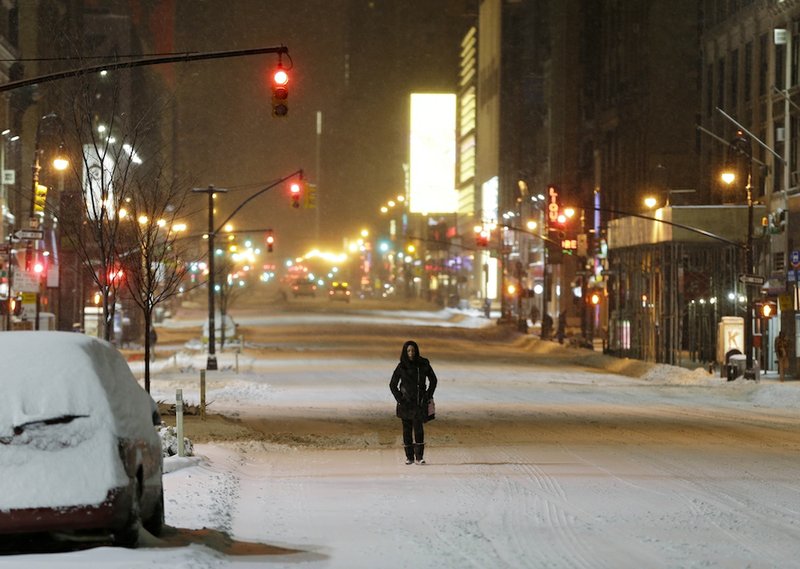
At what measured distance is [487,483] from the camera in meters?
16.1

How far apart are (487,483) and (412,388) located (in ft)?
7.39

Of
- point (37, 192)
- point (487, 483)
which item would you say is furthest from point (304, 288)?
point (487, 483)

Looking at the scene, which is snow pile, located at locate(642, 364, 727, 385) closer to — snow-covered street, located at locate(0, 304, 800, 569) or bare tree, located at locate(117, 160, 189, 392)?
snow-covered street, located at locate(0, 304, 800, 569)

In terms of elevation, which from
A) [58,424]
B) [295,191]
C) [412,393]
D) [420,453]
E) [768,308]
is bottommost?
[420,453]

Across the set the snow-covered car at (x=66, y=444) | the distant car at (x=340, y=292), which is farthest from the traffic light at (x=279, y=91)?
the distant car at (x=340, y=292)

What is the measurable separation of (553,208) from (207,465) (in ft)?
147

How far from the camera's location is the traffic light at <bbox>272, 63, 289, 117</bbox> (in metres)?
21.4

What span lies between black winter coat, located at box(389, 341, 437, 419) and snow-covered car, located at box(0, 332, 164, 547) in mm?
7705

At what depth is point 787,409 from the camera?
3170cm

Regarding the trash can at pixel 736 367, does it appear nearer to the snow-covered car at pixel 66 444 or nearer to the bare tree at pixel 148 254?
the bare tree at pixel 148 254

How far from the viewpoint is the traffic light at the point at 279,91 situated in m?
21.4

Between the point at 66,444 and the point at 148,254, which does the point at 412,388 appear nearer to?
the point at 66,444

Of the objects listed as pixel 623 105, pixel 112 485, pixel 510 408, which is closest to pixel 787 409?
pixel 510 408

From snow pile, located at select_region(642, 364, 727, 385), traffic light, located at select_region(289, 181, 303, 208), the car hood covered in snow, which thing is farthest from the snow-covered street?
traffic light, located at select_region(289, 181, 303, 208)
